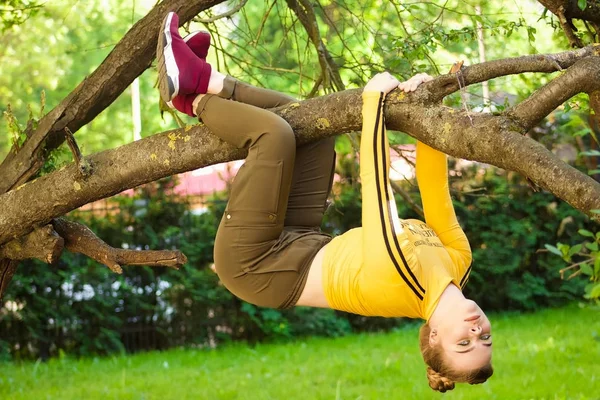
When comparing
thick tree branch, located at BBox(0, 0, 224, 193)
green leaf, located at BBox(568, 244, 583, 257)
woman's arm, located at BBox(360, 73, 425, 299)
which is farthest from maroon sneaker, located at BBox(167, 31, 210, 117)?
green leaf, located at BBox(568, 244, 583, 257)

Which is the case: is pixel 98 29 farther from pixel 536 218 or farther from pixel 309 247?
pixel 309 247

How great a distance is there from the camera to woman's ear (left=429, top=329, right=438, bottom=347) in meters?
3.23

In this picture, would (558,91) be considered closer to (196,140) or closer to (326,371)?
(196,140)

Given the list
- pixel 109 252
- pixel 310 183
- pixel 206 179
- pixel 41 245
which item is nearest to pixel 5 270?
pixel 41 245

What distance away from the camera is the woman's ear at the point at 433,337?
10.6ft

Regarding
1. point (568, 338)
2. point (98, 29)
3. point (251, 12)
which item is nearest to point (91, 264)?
point (568, 338)

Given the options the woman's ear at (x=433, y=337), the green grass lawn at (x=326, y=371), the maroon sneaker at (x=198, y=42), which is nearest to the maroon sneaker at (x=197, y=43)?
the maroon sneaker at (x=198, y=42)

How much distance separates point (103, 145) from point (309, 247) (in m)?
16.8

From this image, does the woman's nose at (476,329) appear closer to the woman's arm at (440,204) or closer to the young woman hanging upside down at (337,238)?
the young woman hanging upside down at (337,238)

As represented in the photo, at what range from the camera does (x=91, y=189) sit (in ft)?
12.3

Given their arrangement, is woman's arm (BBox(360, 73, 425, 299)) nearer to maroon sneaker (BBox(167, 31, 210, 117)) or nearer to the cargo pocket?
the cargo pocket

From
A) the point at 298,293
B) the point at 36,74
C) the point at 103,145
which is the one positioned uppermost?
the point at 36,74

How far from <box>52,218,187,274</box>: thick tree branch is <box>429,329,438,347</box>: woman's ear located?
3.72ft

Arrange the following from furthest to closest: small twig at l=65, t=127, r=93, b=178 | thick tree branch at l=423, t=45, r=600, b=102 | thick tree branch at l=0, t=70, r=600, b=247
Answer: small twig at l=65, t=127, r=93, b=178 < thick tree branch at l=423, t=45, r=600, b=102 < thick tree branch at l=0, t=70, r=600, b=247
